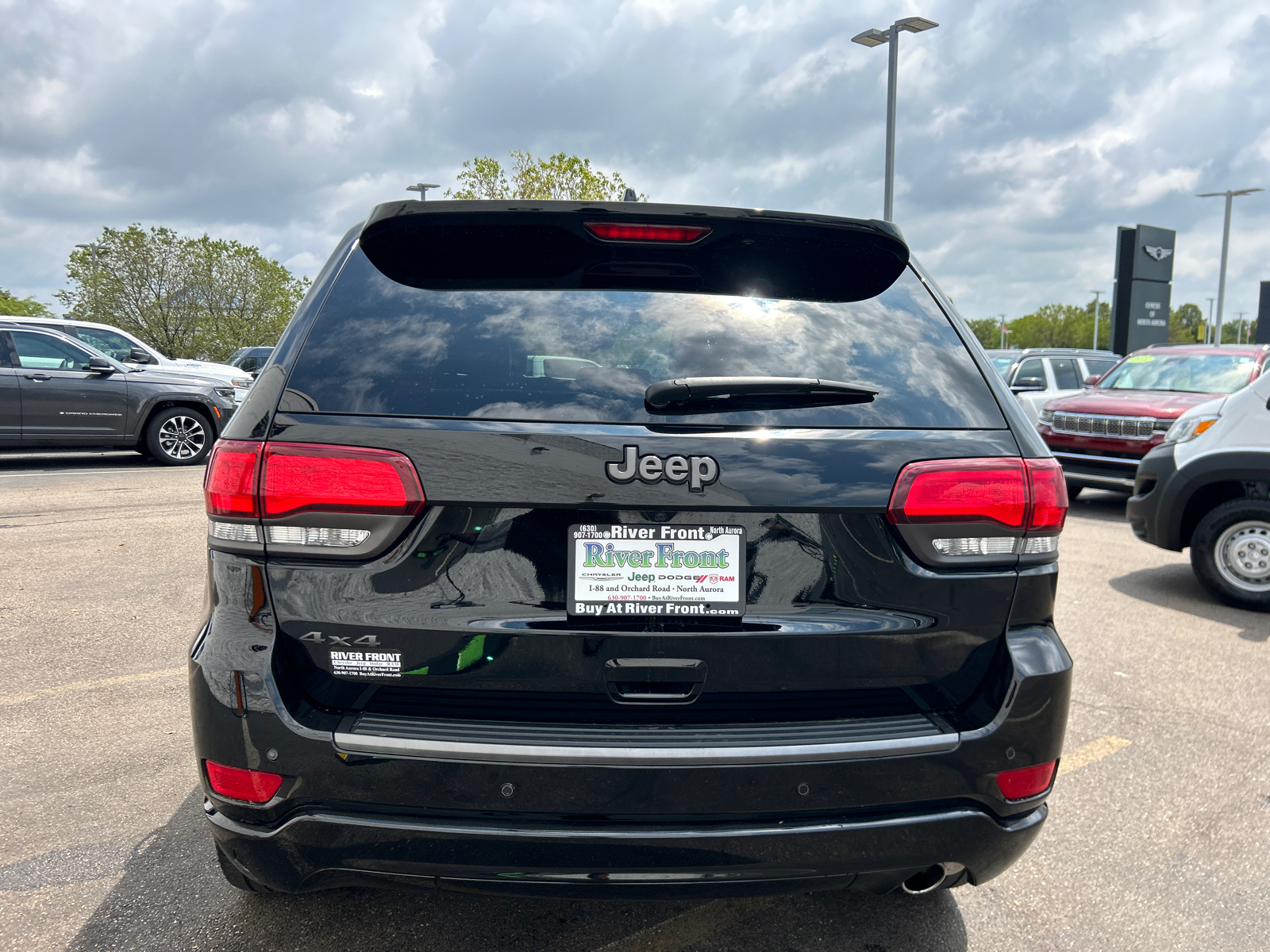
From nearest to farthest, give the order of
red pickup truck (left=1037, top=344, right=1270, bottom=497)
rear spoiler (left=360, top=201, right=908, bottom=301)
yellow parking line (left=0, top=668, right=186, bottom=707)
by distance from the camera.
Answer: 1. rear spoiler (left=360, top=201, right=908, bottom=301)
2. yellow parking line (left=0, top=668, right=186, bottom=707)
3. red pickup truck (left=1037, top=344, right=1270, bottom=497)

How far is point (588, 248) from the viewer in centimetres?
215

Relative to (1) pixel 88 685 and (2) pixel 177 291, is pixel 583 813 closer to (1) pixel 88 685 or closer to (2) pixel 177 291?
(1) pixel 88 685

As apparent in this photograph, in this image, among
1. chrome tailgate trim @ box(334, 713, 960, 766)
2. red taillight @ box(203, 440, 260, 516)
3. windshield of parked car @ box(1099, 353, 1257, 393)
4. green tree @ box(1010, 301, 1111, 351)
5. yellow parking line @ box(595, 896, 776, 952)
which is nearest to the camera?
chrome tailgate trim @ box(334, 713, 960, 766)

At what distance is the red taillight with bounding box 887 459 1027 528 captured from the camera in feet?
6.24

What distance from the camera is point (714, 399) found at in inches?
75.3

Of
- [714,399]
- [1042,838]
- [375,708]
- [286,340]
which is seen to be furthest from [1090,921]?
[286,340]

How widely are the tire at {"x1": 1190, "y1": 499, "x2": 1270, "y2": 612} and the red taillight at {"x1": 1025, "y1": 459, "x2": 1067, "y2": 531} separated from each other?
4.83m

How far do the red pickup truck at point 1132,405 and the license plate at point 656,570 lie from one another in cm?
928

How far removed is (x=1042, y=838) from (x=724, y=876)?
1.57 metres

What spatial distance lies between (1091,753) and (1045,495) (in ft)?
6.85

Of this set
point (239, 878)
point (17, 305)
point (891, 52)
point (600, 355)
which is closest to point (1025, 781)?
point (600, 355)

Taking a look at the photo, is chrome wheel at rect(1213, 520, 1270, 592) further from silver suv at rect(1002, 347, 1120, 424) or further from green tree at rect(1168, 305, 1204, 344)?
green tree at rect(1168, 305, 1204, 344)

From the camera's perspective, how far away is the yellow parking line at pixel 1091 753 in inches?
136

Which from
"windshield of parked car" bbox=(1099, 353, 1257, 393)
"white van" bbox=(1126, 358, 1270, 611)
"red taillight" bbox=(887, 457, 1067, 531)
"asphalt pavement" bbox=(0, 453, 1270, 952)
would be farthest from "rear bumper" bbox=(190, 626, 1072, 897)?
"windshield of parked car" bbox=(1099, 353, 1257, 393)
